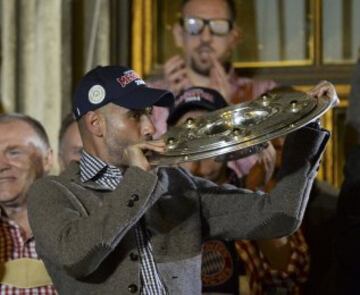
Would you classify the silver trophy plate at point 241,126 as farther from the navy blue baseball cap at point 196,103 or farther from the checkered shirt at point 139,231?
the navy blue baseball cap at point 196,103

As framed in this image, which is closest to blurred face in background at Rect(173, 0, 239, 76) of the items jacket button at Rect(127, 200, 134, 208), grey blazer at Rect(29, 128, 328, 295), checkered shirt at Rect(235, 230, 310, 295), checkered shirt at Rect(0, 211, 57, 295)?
checkered shirt at Rect(235, 230, 310, 295)

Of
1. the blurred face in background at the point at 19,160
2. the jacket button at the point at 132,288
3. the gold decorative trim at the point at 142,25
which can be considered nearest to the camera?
the jacket button at the point at 132,288

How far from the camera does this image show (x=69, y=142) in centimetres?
354

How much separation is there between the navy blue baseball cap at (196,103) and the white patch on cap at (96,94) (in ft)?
2.68

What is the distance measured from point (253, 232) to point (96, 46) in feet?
5.99

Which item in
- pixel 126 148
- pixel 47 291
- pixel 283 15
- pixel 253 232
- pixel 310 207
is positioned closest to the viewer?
pixel 126 148

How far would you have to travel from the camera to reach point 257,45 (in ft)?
14.0

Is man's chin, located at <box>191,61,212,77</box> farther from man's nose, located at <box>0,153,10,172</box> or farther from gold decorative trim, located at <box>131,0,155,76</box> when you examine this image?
man's nose, located at <box>0,153,10,172</box>

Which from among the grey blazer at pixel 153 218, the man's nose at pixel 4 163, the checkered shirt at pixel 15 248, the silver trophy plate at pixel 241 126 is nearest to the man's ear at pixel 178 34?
the man's nose at pixel 4 163

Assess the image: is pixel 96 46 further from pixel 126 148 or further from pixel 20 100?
pixel 126 148

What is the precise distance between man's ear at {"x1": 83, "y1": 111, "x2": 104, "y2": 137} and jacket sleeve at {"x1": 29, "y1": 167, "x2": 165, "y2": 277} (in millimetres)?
195

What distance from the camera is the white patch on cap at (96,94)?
2.55 m

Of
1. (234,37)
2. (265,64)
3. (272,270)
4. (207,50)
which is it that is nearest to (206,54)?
(207,50)

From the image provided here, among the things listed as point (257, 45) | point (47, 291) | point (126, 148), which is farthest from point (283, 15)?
point (126, 148)
